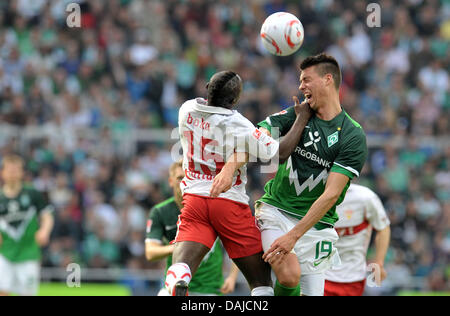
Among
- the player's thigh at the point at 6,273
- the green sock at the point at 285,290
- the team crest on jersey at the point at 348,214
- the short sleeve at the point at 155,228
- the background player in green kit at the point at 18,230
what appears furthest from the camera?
the background player in green kit at the point at 18,230

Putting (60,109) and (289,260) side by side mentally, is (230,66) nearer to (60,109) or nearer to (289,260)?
(60,109)

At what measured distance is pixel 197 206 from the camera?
19.8 ft

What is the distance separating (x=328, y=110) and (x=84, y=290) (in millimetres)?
6749

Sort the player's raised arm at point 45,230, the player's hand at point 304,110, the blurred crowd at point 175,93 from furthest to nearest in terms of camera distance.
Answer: the blurred crowd at point 175,93 < the player's raised arm at point 45,230 < the player's hand at point 304,110

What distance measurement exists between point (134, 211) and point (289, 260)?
8185 mm

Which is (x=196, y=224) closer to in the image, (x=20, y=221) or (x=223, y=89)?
(x=223, y=89)

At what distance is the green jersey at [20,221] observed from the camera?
10.1m

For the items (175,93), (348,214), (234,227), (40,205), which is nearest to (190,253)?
(234,227)

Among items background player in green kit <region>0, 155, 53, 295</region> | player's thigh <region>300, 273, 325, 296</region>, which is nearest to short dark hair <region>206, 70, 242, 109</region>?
player's thigh <region>300, 273, 325, 296</region>

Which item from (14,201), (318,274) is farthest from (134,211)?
(318,274)

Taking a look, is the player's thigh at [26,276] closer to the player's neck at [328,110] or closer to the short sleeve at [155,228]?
the short sleeve at [155,228]

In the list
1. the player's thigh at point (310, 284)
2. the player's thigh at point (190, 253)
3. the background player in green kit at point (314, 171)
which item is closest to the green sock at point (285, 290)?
the background player in green kit at point (314, 171)

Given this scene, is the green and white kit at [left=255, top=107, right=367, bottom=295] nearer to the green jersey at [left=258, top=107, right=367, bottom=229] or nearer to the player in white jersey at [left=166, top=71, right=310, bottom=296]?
the green jersey at [left=258, top=107, right=367, bottom=229]

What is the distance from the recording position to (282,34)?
6.48m
